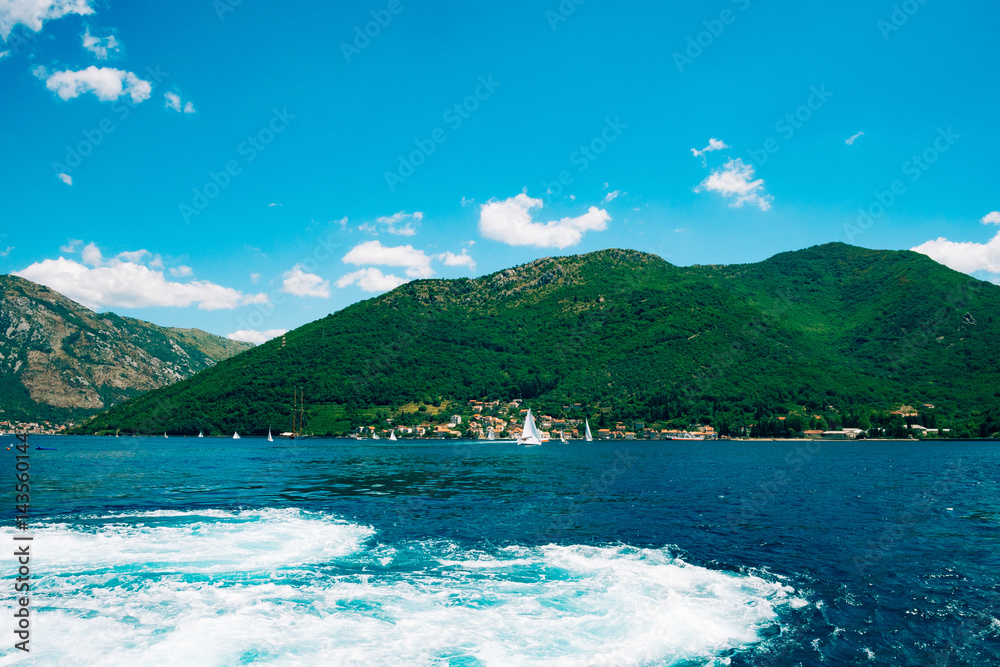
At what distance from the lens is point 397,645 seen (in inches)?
509

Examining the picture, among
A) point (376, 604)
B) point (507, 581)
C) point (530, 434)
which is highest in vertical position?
point (376, 604)

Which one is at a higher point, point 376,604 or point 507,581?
point 376,604

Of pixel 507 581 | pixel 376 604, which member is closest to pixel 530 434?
pixel 507 581

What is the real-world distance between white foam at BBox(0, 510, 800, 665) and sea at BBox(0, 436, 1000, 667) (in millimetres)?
89

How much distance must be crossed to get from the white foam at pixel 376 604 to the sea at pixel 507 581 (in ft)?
0.29

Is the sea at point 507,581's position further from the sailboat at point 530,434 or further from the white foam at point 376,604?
the sailboat at point 530,434

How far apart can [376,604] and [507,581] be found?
15.6 feet

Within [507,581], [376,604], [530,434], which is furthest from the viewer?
[530,434]

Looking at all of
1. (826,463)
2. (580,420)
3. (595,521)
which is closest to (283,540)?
(595,521)

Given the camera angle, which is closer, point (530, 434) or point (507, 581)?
point (507, 581)

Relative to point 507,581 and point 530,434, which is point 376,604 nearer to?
point 507,581

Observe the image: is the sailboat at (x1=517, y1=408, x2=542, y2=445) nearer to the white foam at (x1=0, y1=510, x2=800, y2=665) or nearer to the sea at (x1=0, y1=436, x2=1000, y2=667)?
the sea at (x1=0, y1=436, x2=1000, y2=667)

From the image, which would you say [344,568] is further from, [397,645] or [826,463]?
[826,463]

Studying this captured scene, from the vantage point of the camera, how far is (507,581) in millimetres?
18328
